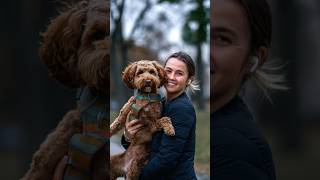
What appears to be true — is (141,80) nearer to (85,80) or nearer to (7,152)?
(85,80)

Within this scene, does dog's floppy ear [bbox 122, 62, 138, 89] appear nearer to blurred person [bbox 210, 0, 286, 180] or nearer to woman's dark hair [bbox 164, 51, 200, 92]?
woman's dark hair [bbox 164, 51, 200, 92]

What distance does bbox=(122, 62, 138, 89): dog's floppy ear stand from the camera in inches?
159

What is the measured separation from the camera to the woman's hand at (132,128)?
4129 mm

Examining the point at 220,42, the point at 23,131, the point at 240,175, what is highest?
the point at 220,42

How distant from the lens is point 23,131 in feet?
14.5

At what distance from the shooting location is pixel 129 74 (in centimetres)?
407

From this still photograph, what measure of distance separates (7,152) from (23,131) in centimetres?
24

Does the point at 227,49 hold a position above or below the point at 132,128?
above

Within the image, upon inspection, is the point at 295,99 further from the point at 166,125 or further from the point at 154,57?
the point at 154,57

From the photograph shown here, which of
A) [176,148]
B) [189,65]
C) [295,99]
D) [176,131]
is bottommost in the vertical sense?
[176,148]

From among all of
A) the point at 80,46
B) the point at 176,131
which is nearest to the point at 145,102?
the point at 176,131

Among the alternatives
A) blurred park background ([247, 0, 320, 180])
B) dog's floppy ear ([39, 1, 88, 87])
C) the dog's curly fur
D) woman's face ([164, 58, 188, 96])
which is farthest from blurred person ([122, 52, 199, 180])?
dog's floppy ear ([39, 1, 88, 87])

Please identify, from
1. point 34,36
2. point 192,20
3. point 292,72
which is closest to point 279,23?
point 292,72

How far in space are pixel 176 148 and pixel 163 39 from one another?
87 centimetres
